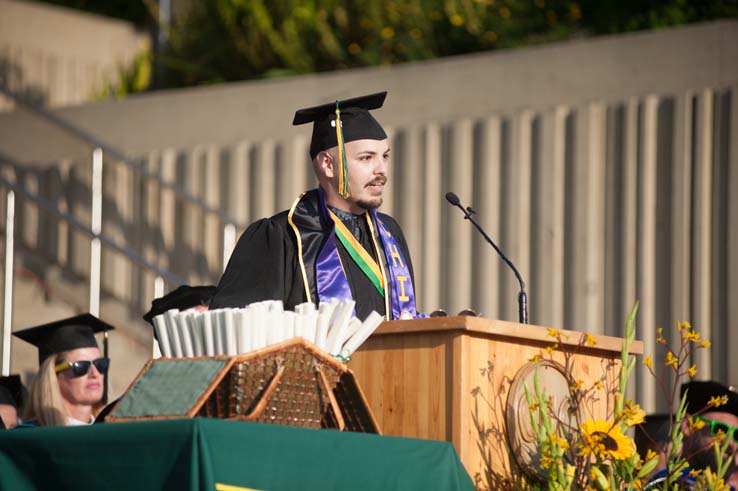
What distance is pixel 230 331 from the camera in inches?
118

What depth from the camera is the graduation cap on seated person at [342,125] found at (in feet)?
14.2

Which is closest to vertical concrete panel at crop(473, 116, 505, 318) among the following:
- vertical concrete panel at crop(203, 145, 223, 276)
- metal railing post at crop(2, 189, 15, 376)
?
vertical concrete panel at crop(203, 145, 223, 276)

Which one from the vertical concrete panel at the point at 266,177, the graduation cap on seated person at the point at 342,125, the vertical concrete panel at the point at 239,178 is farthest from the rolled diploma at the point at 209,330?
the vertical concrete panel at the point at 239,178

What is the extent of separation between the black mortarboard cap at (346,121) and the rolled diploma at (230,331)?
147 cm

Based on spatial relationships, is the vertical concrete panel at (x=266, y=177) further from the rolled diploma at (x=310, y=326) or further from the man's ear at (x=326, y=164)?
the rolled diploma at (x=310, y=326)

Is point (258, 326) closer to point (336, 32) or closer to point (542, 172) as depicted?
point (542, 172)

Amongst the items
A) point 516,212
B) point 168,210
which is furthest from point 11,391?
point 168,210

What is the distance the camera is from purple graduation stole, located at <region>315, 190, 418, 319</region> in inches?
166

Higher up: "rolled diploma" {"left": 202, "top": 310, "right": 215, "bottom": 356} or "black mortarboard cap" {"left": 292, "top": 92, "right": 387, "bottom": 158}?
"black mortarboard cap" {"left": 292, "top": 92, "right": 387, "bottom": 158}

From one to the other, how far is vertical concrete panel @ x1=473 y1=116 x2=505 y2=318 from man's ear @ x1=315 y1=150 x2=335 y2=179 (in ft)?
12.6

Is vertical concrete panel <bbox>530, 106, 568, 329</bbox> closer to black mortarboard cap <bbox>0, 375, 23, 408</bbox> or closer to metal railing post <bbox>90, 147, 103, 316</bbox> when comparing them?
metal railing post <bbox>90, 147, 103, 316</bbox>

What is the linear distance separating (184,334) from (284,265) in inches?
45.4

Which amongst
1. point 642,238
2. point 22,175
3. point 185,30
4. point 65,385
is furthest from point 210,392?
point 185,30

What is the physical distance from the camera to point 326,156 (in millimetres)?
4418
